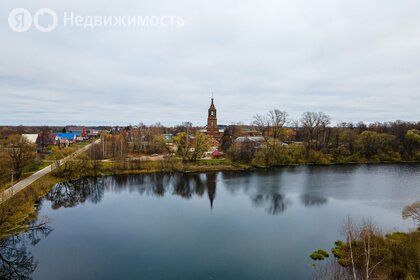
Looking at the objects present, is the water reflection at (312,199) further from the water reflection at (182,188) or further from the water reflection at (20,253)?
the water reflection at (20,253)

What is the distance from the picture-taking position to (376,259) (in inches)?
346

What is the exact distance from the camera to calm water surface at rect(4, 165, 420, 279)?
9094mm

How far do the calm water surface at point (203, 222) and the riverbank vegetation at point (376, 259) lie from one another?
0.78 metres

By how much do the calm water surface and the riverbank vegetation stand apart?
779 millimetres

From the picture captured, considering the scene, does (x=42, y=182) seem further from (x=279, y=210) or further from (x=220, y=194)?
(x=279, y=210)

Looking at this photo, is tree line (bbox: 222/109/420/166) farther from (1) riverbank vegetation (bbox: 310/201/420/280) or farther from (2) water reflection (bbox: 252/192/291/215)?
(1) riverbank vegetation (bbox: 310/201/420/280)

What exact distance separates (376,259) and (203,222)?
24.3 ft

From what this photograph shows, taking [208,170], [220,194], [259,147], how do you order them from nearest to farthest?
[220,194]
[208,170]
[259,147]

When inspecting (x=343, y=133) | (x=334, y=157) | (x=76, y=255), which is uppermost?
(x=343, y=133)

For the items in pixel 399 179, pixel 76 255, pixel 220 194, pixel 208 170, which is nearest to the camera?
pixel 76 255

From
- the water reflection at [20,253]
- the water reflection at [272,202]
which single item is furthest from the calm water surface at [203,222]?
the water reflection at [20,253]

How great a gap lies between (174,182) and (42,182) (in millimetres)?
9793

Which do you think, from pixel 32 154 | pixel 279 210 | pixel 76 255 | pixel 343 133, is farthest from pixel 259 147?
pixel 76 255

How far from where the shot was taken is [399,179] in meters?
23.2
